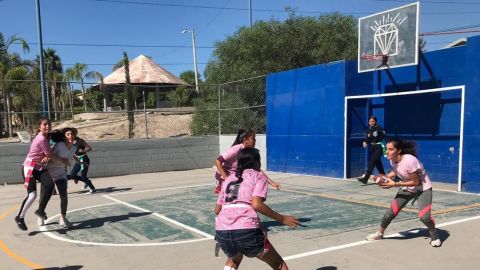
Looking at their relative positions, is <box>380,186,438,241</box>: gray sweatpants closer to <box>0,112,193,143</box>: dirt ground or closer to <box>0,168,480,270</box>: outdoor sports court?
<box>0,168,480,270</box>: outdoor sports court

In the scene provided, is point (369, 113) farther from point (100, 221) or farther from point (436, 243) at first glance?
point (100, 221)

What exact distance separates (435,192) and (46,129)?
796cm

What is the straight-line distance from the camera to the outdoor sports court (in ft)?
17.5

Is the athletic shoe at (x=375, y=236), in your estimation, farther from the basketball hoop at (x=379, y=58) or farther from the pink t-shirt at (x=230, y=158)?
the basketball hoop at (x=379, y=58)

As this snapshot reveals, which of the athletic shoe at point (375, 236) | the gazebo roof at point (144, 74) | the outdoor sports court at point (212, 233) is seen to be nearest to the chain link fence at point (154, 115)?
the outdoor sports court at point (212, 233)

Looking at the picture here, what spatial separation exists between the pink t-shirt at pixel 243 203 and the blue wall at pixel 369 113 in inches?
294

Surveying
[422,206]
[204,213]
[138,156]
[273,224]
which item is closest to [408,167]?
[422,206]

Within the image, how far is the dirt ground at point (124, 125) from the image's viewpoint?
659 inches

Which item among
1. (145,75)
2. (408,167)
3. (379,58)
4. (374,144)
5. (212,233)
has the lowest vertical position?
(212,233)

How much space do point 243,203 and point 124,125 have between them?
14.2m

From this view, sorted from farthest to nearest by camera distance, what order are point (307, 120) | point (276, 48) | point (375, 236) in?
point (276, 48) → point (307, 120) → point (375, 236)

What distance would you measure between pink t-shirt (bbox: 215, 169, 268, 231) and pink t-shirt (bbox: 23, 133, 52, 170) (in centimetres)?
431

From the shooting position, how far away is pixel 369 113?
42.3ft

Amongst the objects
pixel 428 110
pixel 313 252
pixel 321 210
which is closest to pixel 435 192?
pixel 428 110
